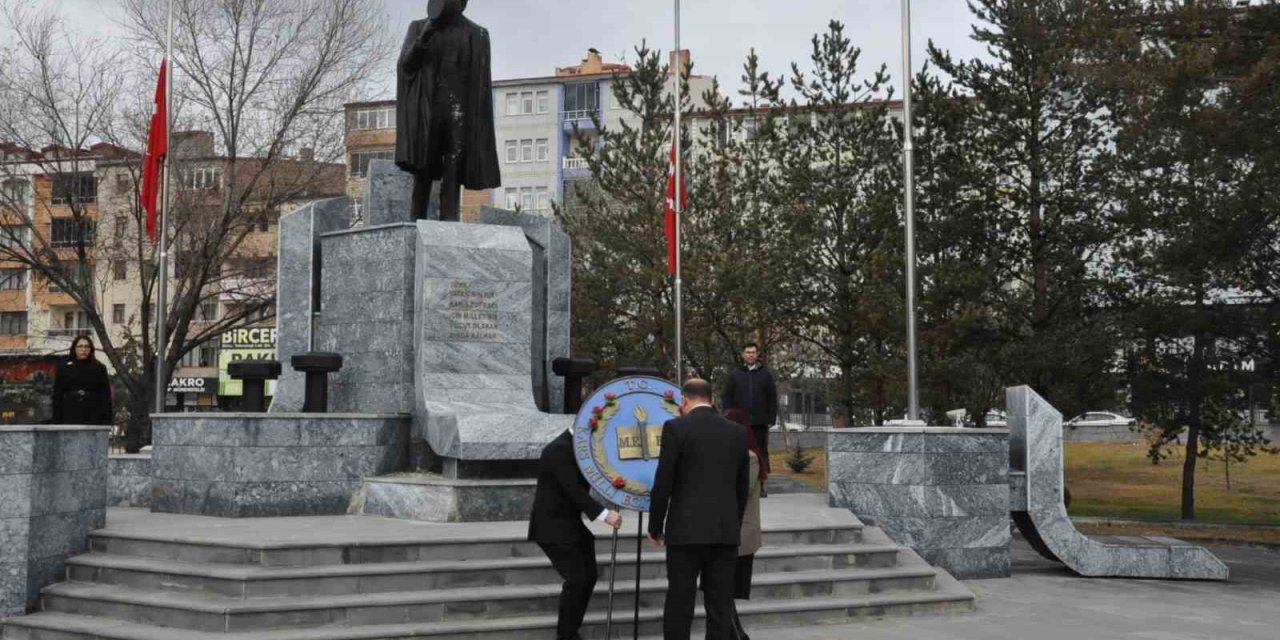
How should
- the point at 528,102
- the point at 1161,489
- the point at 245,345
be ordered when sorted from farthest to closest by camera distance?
the point at 528,102 < the point at 245,345 < the point at 1161,489

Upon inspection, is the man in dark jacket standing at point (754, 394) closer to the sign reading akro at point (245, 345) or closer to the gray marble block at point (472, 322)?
the gray marble block at point (472, 322)

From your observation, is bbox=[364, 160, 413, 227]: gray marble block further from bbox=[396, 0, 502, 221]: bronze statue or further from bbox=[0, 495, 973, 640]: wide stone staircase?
bbox=[0, 495, 973, 640]: wide stone staircase

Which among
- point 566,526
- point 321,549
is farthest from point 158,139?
point 566,526

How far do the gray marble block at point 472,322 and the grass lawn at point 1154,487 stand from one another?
9.93 metres

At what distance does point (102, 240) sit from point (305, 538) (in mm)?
23681

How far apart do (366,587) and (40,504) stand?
8.51 feet

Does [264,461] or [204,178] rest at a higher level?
[204,178]

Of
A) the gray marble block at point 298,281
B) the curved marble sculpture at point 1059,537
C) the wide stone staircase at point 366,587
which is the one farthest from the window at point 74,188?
the curved marble sculpture at point 1059,537

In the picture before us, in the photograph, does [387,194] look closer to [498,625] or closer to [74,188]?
[498,625]

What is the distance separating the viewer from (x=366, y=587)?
9.50 meters

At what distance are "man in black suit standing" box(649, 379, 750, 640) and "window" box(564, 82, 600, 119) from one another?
61.8m

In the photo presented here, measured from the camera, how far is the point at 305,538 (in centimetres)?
985

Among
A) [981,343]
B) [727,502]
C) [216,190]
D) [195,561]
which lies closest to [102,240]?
[216,190]

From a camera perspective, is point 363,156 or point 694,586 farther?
point 363,156
